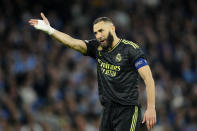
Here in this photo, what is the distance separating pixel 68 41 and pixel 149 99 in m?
1.28

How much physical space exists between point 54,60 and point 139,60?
5.95 m

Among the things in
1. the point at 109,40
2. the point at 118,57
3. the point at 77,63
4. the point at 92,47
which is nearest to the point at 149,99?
the point at 118,57

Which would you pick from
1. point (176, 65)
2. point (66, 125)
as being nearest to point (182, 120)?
point (176, 65)

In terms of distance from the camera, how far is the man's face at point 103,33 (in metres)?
5.94

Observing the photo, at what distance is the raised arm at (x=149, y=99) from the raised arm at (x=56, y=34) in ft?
2.93


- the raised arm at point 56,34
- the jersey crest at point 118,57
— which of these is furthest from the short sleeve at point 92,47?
the jersey crest at point 118,57

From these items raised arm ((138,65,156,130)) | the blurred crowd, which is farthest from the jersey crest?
the blurred crowd

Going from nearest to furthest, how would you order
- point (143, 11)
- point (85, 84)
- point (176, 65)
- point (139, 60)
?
point (139, 60) < point (85, 84) < point (176, 65) < point (143, 11)

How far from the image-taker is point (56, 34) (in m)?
6.04

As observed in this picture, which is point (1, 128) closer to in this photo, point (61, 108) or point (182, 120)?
point (61, 108)

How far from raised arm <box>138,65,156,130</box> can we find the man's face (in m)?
0.57

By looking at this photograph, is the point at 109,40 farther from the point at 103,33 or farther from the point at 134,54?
the point at 134,54

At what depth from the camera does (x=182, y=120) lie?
448 inches

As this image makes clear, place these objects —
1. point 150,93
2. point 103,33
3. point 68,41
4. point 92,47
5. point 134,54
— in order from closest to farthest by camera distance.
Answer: point 150,93 < point 134,54 < point 103,33 < point 68,41 < point 92,47
